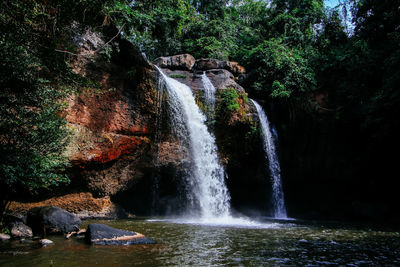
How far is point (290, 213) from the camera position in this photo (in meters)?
15.4

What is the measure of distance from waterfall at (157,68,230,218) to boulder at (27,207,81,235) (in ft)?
20.2

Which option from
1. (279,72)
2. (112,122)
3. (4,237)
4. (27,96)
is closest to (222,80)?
(279,72)

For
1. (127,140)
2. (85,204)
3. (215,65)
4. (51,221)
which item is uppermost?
(215,65)

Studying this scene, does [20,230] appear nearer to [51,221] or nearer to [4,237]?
[4,237]

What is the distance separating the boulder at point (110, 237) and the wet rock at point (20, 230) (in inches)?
69.8

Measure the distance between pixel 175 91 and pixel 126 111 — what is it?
266 cm

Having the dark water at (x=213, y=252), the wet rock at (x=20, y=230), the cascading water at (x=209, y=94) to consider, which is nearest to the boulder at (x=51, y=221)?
the wet rock at (x=20, y=230)

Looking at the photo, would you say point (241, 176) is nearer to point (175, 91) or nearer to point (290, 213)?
point (290, 213)

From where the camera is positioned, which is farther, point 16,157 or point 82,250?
point 16,157

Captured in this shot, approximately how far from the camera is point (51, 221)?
6.65 m

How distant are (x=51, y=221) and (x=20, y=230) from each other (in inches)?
25.2

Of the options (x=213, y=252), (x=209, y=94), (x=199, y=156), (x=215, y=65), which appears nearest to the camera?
(x=213, y=252)

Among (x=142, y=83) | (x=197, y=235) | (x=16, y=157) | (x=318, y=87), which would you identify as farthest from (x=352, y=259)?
(x=318, y=87)

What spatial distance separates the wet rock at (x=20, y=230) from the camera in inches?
241
